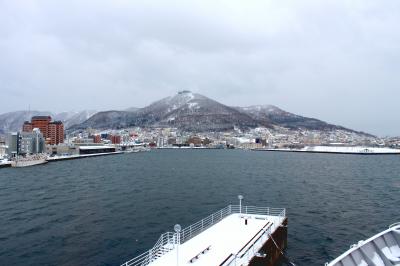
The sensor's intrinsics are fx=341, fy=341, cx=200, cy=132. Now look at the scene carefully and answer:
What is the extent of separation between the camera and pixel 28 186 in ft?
162

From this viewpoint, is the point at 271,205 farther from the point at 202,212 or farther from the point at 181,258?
the point at 181,258

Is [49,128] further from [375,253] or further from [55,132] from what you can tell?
[375,253]

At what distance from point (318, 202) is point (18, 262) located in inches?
1169

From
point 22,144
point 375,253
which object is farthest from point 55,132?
point 375,253

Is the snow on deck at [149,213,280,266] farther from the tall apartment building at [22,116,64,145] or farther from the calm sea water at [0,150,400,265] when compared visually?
the tall apartment building at [22,116,64,145]

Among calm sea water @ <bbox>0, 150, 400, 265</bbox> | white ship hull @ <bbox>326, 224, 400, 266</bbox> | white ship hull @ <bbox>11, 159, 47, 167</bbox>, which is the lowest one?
calm sea water @ <bbox>0, 150, 400, 265</bbox>

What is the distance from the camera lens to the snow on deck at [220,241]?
1424 centimetres

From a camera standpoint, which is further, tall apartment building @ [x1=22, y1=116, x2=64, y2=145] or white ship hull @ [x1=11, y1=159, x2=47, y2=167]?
tall apartment building @ [x1=22, y1=116, x2=64, y2=145]

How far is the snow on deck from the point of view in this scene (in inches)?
561

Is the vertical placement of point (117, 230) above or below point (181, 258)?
below

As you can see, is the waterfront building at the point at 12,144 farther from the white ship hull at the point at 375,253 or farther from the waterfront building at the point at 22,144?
the white ship hull at the point at 375,253

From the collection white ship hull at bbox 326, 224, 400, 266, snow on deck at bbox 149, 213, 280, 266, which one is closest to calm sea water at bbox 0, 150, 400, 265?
snow on deck at bbox 149, 213, 280, 266

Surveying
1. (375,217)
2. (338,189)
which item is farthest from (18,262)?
(338,189)

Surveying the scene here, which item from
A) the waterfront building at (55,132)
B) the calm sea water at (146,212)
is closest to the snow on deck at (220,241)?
the calm sea water at (146,212)
